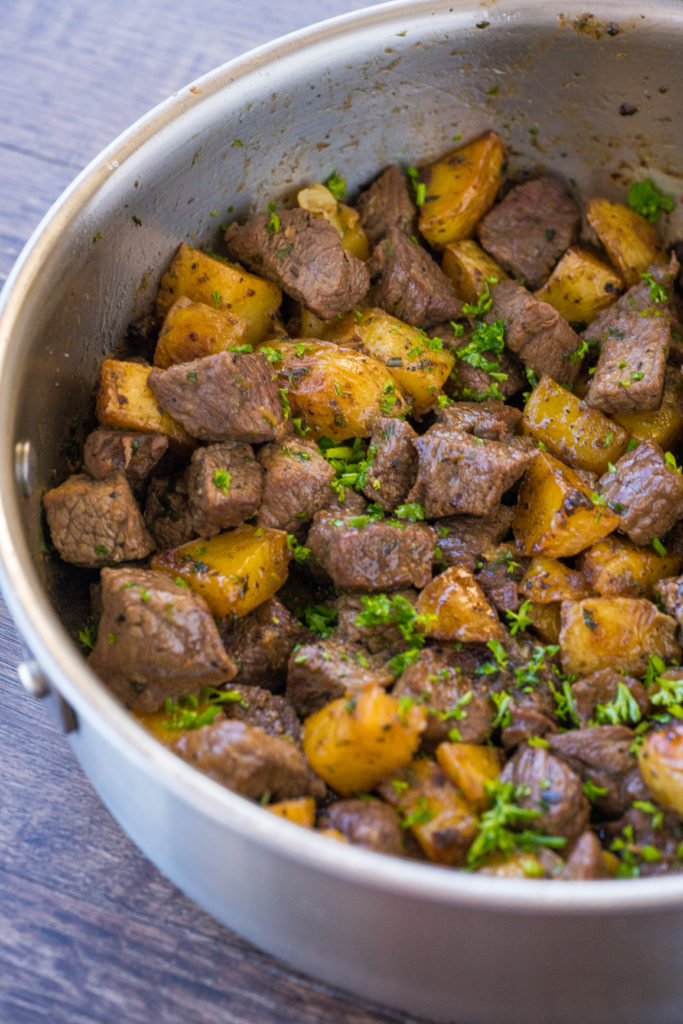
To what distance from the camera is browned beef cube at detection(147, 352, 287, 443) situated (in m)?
2.22

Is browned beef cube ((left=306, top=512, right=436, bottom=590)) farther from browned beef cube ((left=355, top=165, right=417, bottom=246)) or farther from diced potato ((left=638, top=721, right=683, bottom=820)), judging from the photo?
browned beef cube ((left=355, top=165, right=417, bottom=246))

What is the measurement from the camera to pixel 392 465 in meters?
2.34

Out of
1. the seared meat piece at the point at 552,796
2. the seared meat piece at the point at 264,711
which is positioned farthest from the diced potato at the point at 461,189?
the seared meat piece at the point at 552,796

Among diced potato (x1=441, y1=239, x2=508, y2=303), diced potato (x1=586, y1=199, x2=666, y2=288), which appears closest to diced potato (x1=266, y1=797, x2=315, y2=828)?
diced potato (x1=441, y1=239, x2=508, y2=303)

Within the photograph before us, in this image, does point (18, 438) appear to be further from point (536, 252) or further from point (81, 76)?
point (81, 76)

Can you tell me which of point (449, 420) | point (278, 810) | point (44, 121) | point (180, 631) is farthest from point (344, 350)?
point (44, 121)

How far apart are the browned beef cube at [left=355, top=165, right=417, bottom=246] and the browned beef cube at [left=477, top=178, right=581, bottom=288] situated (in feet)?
0.78

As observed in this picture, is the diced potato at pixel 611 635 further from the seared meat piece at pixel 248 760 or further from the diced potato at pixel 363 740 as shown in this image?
the seared meat piece at pixel 248 760

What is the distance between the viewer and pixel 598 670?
2141 mm

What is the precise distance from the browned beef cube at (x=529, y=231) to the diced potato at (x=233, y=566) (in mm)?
1146

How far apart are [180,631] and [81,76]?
7.94 feet

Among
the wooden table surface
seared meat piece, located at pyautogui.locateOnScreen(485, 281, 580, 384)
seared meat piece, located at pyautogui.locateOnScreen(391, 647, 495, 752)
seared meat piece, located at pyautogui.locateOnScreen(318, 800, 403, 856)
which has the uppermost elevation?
seared meat piece, located at pyautogui.locateOnScreen(485, 281, 580, 384)

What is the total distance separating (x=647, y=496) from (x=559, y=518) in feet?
0.74

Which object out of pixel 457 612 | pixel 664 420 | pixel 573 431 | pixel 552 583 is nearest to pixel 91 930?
pixel 457 612
